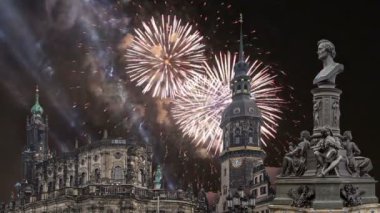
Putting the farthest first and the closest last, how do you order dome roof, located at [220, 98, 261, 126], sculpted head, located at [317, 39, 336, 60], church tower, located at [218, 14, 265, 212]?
dome roof, located at [220, 98, 261, 126]
church tower, located at [218, 14, 265, 212]
sculpted head, located at [317, 39, 336, 60]

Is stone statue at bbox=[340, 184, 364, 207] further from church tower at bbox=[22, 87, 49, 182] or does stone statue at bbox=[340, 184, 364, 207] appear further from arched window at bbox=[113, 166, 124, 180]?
church tower at bbox=[22, 87, 49, 182]

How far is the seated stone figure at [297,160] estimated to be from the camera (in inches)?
1067

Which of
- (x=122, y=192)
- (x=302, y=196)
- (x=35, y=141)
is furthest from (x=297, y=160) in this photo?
(x=35, y=141)

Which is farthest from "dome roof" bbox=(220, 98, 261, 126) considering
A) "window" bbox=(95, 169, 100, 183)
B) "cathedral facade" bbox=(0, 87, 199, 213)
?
"window" bbox=(95, 169, 100, 183)

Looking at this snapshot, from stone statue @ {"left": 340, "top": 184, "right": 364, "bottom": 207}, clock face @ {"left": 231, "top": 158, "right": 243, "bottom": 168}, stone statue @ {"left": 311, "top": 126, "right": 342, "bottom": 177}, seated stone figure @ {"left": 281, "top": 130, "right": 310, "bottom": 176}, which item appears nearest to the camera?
stone statue @ {"left": 340, "top": 184, "right": 364, "bottom": 207}

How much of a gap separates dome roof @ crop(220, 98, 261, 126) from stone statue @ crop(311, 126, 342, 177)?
68816 millimetres

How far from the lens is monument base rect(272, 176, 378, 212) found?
25.8 metres

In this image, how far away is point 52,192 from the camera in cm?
10388

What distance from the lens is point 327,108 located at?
27.8m

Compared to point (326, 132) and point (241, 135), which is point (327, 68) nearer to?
point (326, 132)

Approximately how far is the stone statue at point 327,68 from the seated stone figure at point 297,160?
220cm

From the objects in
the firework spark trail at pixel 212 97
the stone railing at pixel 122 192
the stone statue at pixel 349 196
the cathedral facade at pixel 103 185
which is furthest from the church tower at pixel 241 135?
the stone statue at pixel 349 196

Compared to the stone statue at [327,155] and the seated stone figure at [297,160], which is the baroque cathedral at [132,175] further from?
the stone statue at [327,155]

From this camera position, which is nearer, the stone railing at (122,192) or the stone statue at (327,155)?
the stone statue at (327,155)
